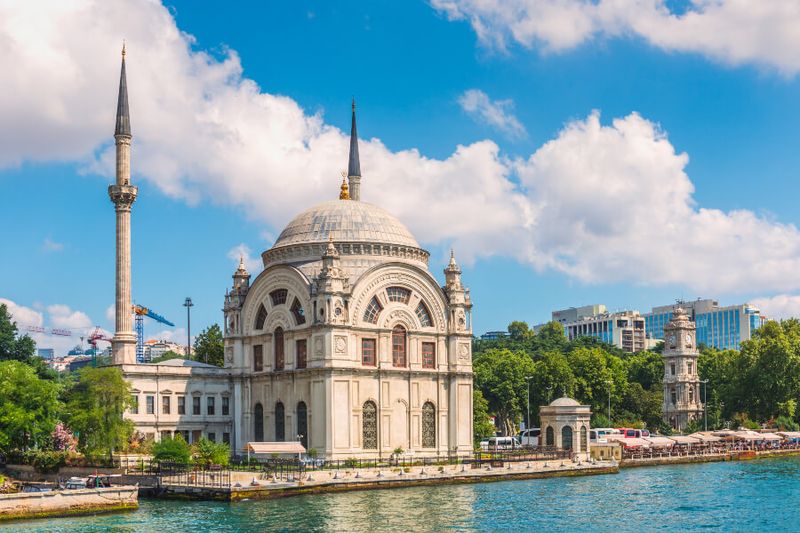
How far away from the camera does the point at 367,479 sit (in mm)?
61969

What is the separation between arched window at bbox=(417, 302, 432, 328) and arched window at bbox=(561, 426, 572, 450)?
1250cm

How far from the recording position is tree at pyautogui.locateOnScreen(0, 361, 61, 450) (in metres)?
65.9

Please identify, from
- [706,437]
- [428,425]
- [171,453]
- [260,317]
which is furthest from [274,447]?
[706,437]

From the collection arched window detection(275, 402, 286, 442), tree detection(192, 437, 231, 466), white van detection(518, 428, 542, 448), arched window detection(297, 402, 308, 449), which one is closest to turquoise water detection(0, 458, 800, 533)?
tree detection(192, 437, 231, 466)

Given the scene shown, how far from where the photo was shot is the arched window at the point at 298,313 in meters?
76.3

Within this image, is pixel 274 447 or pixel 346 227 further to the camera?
pixel 346 227

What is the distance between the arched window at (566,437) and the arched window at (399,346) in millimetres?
13004

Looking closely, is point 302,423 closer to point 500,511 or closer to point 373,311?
point 373,311

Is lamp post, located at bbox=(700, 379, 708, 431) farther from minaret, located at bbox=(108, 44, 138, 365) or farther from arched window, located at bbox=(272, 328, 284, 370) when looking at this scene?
minaret, located at bbox=(108, 44, 138, 365)

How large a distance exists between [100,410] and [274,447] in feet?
34.3

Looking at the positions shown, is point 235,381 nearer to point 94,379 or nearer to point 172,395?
point 172,395

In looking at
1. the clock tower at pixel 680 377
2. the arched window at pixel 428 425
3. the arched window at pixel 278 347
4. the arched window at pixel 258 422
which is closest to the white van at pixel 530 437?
the clock tower at pixel 680 377

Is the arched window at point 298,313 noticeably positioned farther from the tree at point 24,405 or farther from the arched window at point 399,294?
the tree at point 24,405

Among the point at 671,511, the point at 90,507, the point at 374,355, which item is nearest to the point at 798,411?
the point at 374,355
